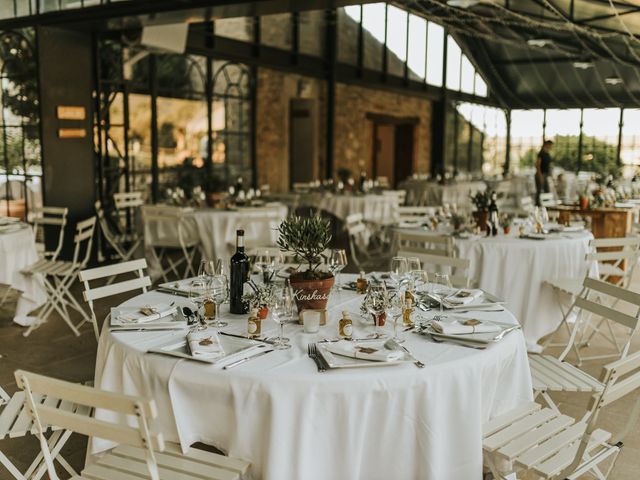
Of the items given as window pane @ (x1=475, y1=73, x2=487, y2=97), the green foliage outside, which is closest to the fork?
window pane @ (x1=475, y1=73, x2=487, y2=97)

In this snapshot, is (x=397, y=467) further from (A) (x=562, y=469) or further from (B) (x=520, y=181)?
(B) (x=520, y=181)


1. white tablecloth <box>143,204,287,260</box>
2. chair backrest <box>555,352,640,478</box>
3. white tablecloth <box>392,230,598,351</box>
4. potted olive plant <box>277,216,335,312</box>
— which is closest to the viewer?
chair backrest <box>555,352,640,478</box>

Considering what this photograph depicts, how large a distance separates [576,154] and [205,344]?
64.8 feet

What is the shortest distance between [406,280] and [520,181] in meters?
14.5

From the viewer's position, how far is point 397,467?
93.4 inches

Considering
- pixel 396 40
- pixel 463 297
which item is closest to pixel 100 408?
pixel 463 297

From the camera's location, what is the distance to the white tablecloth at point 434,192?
12.5 metres

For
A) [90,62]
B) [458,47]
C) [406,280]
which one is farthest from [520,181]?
[406,280]

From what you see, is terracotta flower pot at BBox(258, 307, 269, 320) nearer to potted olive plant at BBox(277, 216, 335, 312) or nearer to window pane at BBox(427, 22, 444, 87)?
potted olive plant at BBox(277, 216, 335, 312)

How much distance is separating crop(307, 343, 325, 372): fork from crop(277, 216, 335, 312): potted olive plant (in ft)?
1.14

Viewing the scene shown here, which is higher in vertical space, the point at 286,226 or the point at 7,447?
the point at 286,226

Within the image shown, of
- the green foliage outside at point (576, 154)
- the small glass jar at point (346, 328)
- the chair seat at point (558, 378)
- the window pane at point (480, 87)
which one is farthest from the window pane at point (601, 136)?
the small glass jar at point (346, 328)

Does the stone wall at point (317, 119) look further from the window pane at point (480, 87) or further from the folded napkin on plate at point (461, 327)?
the folded napkin on plate at point (461, 327)

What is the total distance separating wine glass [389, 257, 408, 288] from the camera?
3.18m
